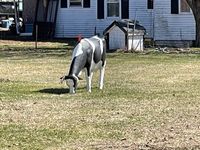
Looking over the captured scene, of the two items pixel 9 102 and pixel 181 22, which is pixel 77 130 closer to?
pixel 9 102

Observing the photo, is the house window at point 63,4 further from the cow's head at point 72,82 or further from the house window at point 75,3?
the cow's head at point 72,82

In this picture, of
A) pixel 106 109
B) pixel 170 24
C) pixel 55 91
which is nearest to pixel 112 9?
pixel 170 24

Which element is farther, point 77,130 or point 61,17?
point 61,17

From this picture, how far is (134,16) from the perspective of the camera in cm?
3384

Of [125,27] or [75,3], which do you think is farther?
[75,3]

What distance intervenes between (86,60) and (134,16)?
2095 cm

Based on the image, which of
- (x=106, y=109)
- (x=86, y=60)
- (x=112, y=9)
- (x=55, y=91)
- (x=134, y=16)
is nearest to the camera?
(x=106, y=109)

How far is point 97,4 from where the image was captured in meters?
34.7

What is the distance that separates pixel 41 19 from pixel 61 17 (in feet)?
11.0

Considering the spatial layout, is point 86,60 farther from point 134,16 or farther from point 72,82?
point 134,16

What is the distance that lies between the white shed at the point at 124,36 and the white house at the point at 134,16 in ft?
20.0

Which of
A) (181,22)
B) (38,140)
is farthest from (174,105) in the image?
(181,22)

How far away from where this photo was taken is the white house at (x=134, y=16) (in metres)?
33.2

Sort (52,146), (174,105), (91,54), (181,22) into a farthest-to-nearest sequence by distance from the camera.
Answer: (181,22) → (91,54) → (174,105) → (52,146)
